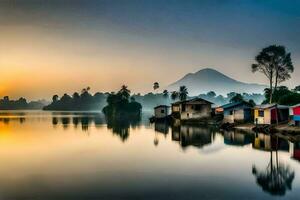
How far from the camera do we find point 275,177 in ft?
65.9

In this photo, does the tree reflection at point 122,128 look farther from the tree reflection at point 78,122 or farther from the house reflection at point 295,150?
the house reflection at point 295,150

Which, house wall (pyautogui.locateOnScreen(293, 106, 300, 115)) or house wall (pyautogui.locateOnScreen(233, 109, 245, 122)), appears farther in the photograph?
house wall (pyautogui.locateOnScreen(233, 109, 245, 122))

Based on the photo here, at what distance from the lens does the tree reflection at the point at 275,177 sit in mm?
17531

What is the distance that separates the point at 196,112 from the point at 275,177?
50306 mm

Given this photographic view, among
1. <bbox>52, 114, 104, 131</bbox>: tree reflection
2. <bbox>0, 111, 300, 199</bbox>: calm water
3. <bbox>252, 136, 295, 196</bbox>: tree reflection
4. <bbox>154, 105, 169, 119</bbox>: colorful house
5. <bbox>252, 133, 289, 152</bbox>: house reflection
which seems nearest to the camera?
<bbox>0, 111, 300, 199</bbox>: calm water

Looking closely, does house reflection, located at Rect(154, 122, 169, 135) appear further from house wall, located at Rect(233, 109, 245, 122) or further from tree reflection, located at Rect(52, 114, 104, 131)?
tree reflection, located at Rect(52, 114, 104, 131)

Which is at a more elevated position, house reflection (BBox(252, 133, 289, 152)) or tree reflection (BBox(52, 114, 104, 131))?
tree reflection (BBox(52, 114, 104, 131))

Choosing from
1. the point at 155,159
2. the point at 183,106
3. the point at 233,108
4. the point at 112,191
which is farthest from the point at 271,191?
the point at 183,106

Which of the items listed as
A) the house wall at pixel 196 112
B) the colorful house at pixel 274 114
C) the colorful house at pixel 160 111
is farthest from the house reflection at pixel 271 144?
the colorful house at pixel 160 111

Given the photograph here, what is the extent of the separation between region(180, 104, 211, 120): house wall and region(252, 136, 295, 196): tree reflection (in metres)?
44.3

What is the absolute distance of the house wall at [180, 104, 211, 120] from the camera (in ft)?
229

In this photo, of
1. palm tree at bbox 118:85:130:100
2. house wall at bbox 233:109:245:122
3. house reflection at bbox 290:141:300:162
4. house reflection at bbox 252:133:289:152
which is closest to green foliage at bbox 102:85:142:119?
palm tree at bbox 118:85:130:100

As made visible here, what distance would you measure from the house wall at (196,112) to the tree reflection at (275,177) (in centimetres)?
4425

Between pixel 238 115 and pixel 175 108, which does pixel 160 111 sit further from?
pixel 238 115
